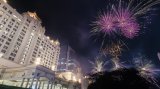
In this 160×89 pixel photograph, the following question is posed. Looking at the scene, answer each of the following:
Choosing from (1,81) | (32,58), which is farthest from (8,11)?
(1,81)

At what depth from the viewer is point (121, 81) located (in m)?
23.8

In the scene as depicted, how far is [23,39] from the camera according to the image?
271ft

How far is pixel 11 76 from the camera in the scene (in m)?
51.7

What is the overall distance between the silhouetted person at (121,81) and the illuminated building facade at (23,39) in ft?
129

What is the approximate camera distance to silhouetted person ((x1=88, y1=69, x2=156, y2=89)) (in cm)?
2294

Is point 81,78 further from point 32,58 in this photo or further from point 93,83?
point 93,83

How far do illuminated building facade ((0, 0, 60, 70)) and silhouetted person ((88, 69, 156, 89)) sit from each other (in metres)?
39.3

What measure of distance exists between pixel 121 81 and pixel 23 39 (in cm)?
6929

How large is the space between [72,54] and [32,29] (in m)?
53.2

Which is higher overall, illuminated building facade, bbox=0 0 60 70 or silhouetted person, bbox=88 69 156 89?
illuminated building facade, bbox=0 0 60 70

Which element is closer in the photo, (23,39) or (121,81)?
(121,81)

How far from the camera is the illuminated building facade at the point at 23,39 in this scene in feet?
237

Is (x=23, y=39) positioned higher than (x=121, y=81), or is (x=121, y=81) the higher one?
(x=23, y=39)

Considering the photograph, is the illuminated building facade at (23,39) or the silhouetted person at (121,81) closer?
the silhouetted person at (121,81)
